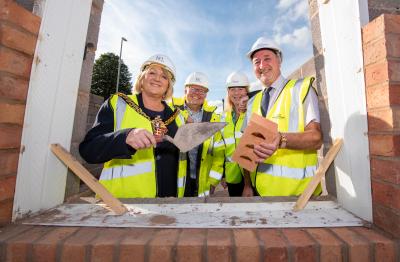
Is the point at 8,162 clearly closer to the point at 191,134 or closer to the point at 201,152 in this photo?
the point at 191,134

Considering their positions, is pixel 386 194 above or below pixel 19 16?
below

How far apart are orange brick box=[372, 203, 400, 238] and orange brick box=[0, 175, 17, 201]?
1726 mm

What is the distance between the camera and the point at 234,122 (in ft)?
12.6

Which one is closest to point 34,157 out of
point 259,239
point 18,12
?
point 18,12

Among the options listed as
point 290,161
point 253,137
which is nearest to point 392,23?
point 253,137

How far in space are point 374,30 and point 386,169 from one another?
638 millimetres

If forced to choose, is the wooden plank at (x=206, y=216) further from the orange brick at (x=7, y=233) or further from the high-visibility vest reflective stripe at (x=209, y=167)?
the high-visibility vest reflective stripe at (x=209, y=167)

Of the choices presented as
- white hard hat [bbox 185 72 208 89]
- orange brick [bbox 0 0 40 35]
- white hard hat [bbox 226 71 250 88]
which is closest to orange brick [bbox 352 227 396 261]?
orange brick [bbox 0 0 40 35]

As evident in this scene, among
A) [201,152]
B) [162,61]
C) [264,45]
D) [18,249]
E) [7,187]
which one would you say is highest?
[264,45]

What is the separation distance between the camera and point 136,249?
95 centimetres

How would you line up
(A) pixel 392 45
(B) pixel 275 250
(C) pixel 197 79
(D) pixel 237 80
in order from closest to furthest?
(B) pixel 275 250 → (A) pixel 392 45 → (D) pixel 237 80 → (C) pixel 197 79

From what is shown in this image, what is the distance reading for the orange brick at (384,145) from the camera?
3.22 feet

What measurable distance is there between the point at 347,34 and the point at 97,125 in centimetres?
181

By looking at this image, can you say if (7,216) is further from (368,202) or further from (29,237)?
(368,202)
